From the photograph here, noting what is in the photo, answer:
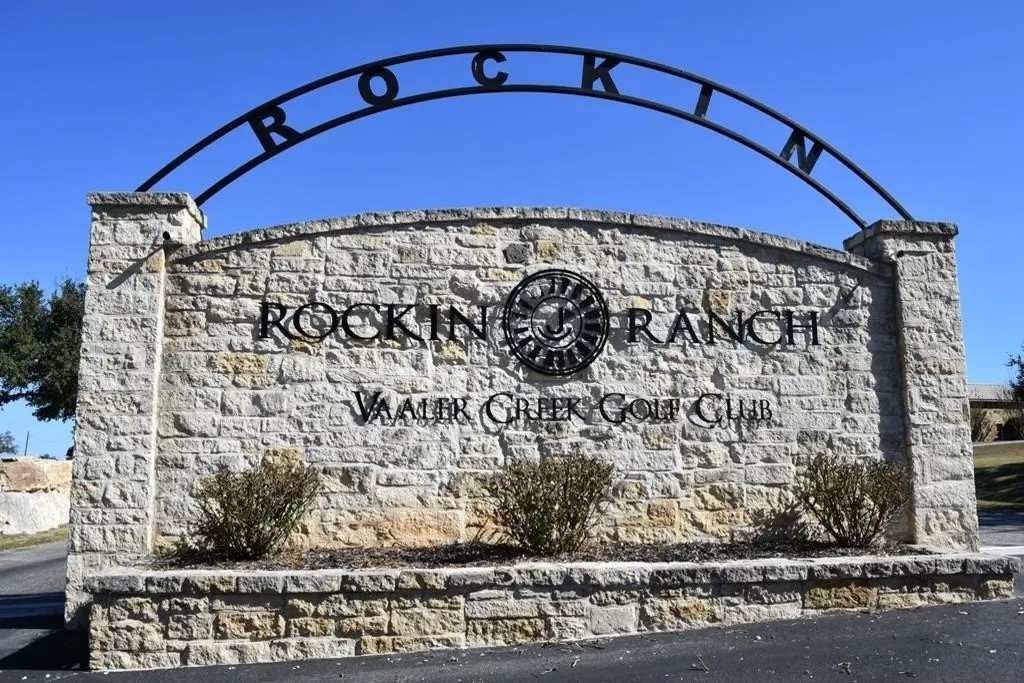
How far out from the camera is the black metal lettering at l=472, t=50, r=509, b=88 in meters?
8.88

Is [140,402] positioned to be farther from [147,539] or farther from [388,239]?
[388,239]

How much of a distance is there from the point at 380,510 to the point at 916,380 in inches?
213

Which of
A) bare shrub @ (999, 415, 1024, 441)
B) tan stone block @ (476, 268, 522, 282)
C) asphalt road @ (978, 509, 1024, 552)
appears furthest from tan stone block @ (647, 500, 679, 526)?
bare shrub @ (999, 415, 1024, 441)

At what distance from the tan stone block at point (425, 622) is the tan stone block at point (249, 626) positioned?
82 cm

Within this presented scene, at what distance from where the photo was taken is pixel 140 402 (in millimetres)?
7715

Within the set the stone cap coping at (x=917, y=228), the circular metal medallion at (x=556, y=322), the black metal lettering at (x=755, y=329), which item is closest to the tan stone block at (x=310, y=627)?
the circular metal medallion at (x=556, y=322)

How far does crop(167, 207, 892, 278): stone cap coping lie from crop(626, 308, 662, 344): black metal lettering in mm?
857

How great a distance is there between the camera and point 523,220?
841 centimetres

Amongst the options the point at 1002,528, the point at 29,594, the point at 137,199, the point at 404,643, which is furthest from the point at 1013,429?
the point at 137,199

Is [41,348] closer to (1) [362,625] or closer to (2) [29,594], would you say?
(2) [29,594]

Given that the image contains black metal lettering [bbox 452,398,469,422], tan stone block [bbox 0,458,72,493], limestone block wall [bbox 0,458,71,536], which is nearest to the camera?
black metal lettering [bbox 452,398,469,422]

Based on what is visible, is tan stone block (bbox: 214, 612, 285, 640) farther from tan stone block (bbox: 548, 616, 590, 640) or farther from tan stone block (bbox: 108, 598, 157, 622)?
tan stone block (bbox: 548, 616, 590, 640)

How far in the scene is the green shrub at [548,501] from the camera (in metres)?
7.17

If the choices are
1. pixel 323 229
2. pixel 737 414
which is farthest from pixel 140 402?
pixel 737 414
